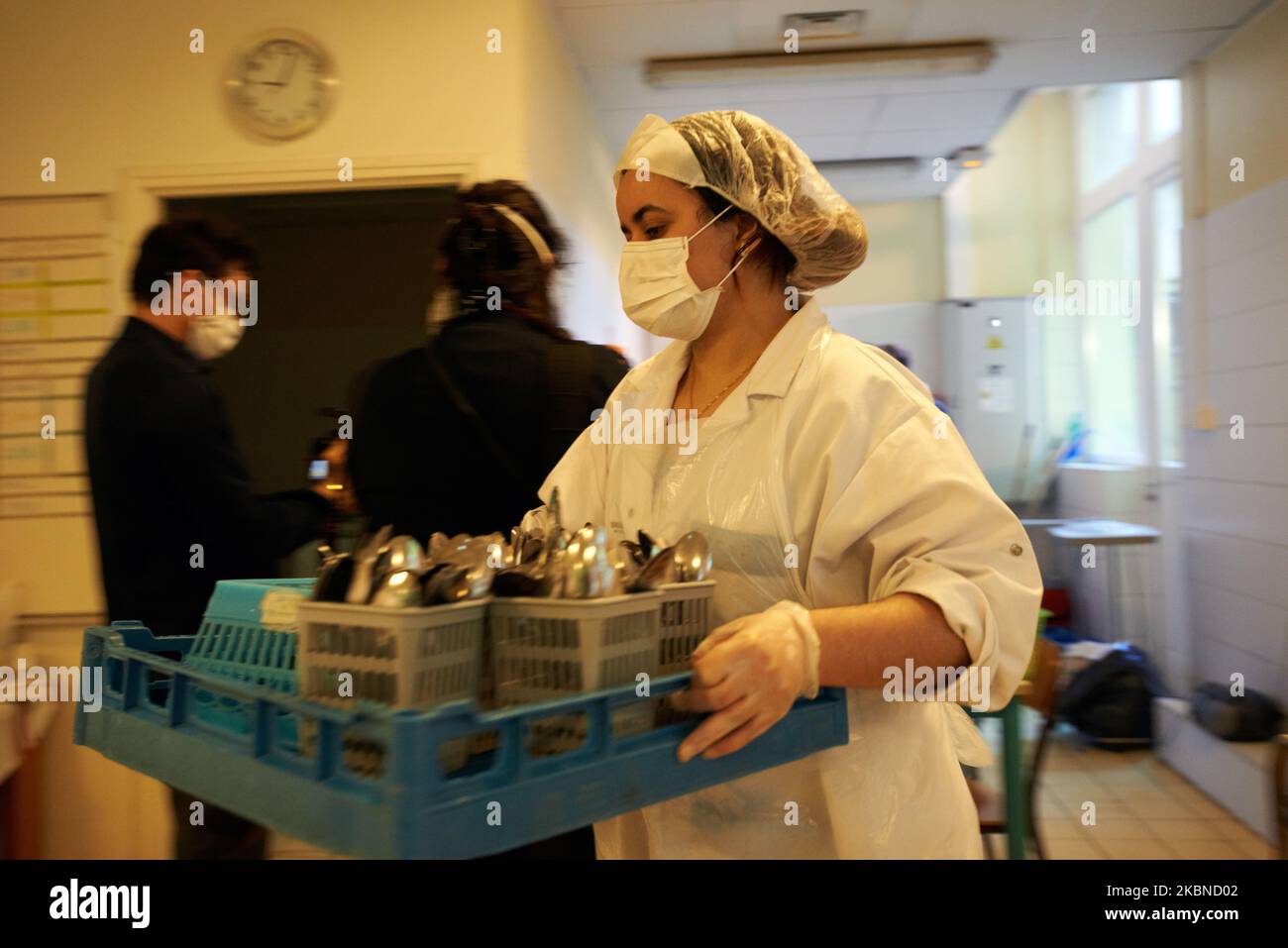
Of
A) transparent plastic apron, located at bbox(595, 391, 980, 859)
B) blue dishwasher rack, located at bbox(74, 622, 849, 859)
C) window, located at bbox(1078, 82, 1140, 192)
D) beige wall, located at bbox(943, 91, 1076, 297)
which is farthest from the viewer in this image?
beige wall, located at bbox(943, 91, 1076, 297)

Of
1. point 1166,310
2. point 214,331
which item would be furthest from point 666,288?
point 1166,310

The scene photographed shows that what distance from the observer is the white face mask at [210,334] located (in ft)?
6.60

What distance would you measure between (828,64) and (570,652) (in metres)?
3.68

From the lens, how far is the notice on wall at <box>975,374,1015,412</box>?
6.37m

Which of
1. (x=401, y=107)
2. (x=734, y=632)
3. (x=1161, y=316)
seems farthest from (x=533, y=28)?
(x=1161, y=316)

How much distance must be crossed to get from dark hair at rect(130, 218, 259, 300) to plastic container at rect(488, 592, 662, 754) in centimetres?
149

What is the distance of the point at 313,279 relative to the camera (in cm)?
470

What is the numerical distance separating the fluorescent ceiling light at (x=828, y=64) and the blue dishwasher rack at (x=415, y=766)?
3.50 meters

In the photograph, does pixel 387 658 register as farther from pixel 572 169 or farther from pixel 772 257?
pixel 572 169

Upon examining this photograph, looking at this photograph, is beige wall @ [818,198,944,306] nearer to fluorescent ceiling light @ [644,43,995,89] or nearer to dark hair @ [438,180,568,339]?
fluorescent ceiling light @ [644,43,995,89]

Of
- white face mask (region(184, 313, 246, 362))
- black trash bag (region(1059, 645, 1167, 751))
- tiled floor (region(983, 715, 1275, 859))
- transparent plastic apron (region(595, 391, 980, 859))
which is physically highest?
white face mask (region(184, 313, 246, 362))

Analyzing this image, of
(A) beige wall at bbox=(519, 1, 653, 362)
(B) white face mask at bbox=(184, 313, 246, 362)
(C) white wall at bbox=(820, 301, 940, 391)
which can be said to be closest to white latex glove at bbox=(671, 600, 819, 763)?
(A) beige wall at bbox=(519, 1, 653, 362)

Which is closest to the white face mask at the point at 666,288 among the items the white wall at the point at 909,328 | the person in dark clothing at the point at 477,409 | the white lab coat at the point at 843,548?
the white lab coat at the point at 843,548
